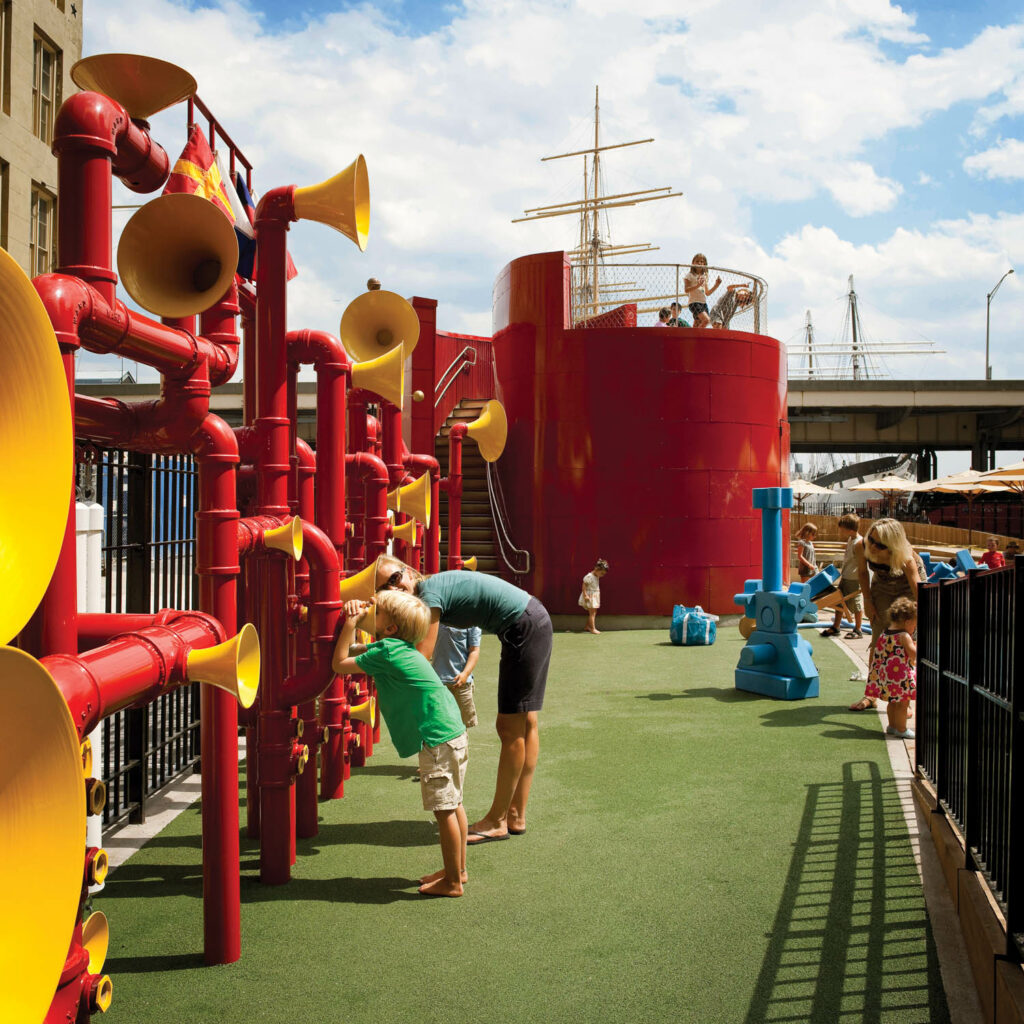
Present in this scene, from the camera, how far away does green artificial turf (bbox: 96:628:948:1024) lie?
3.45 metres

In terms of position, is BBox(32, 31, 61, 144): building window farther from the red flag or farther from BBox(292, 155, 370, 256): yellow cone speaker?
BBox(292, 155, 370, 256): yellow cone speaker

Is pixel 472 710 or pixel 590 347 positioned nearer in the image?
pixel 472 710

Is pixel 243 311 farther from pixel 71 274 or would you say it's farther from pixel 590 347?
pixel 590 347

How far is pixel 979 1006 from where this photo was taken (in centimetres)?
329

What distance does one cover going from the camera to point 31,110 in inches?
725

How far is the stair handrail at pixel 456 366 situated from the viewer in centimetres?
1907

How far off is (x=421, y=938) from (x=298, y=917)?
0.61 m

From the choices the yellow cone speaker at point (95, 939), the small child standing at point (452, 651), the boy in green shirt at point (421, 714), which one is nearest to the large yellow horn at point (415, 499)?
the small child standing at point (452, 651)

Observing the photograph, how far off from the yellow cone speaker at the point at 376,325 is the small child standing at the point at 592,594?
9305 mm

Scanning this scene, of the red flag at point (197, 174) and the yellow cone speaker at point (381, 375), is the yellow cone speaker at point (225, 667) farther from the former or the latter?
the yellow cone speaker at point (381, 375)

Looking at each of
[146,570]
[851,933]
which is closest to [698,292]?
[146,570]

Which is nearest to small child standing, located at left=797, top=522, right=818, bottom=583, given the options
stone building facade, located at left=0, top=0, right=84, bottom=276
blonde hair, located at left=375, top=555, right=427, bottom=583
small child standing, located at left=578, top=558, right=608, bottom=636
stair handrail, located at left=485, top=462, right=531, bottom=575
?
small child standing, located at left=578, top=558, right=608, bottom=636

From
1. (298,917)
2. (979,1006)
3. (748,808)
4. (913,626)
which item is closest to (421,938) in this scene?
(298,917)

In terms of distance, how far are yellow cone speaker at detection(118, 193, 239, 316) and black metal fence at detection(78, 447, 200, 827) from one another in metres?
1.73
